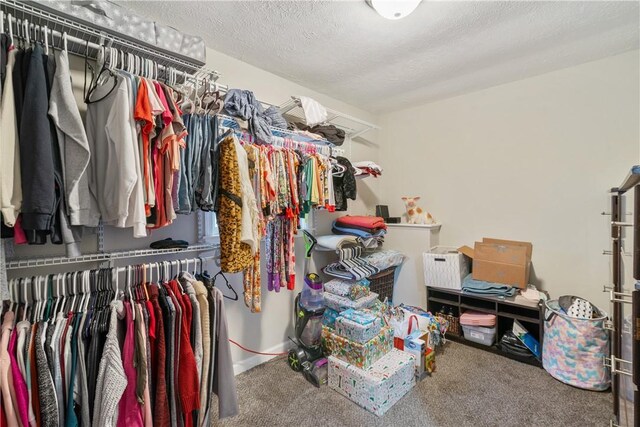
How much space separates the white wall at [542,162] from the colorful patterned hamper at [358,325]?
1489 millimetres

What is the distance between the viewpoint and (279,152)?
6.15 ft

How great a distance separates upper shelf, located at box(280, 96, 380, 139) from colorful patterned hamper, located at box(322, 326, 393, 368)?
5.58 ft

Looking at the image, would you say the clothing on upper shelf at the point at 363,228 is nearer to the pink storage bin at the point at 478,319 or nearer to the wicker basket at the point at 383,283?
the wicker basket at the point at 383,283

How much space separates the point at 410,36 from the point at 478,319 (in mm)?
2260

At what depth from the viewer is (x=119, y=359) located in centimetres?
112

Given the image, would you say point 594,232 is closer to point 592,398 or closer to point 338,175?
point 592,398

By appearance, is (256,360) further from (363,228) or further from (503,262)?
(503,262)

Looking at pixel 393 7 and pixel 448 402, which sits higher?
pixel 393 7

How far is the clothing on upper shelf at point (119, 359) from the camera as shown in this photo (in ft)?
3.31

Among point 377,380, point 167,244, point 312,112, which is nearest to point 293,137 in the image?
point 312,112

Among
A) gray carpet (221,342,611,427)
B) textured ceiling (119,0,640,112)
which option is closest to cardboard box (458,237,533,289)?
gray carpet (221,342,611,427)

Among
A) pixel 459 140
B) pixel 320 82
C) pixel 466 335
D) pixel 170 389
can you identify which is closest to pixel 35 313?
pixel 170 389

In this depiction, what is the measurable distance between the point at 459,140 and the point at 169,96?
2.67m

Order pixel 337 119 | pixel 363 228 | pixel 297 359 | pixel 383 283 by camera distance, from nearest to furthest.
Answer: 1. pixel 297 359
2. pixel 363 228
3. pixel 383 283
4. pixel 337 119
